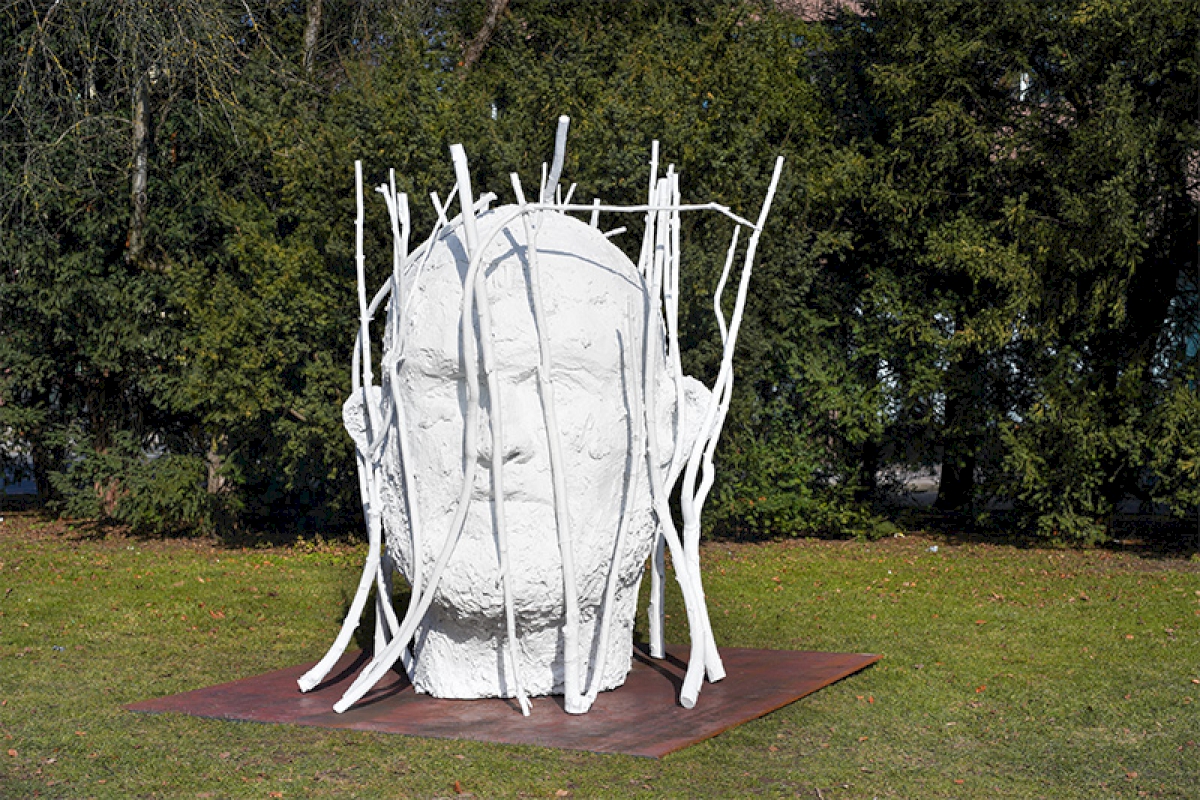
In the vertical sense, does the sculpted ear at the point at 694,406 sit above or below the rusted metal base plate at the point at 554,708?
above

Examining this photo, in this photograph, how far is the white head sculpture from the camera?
6688mm

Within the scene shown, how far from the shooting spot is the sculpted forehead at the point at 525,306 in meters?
6.78

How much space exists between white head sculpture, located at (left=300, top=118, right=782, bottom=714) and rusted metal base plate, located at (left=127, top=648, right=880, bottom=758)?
0.46 feet

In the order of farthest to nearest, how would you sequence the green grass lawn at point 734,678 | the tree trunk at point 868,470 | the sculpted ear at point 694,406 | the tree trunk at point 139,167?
the tree trunk at point 868,470, the tree trunk at point 139,167, the sculpted ear at point 694,406, the green grass lawn at point 734,678

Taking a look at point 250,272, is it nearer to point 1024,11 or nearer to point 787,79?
point 787,79

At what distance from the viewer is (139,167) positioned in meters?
13.5

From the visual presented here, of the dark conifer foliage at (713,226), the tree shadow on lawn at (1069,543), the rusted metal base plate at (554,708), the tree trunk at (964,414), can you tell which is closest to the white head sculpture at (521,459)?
the rusted metal base plate at (554,708)

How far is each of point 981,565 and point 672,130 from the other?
16.5ft

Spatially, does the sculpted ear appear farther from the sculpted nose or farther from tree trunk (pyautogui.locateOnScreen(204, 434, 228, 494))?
tree trunk (pyautogui.locateOnScreen(204, 434, 228, 494))

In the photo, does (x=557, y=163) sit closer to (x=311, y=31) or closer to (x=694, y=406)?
(x=694, y=406)

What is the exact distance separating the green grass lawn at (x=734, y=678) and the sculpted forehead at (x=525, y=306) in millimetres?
1918

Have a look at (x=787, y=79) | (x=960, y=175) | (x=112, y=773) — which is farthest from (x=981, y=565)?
(x=112, y=773)

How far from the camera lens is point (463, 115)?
12562 mm

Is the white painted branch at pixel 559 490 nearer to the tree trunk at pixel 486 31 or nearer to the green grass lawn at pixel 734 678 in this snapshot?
the green grass lawn at pixel 734 678
